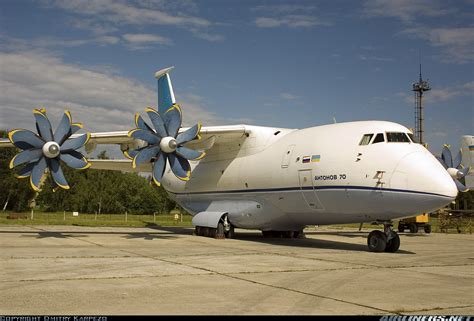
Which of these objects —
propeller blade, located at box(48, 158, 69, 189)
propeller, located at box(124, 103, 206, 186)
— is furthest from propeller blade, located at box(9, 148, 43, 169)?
propeller, located at box(124, 103, 206, 186)

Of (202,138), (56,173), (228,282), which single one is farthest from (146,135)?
(228,282)

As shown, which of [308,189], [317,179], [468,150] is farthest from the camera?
[468,150]

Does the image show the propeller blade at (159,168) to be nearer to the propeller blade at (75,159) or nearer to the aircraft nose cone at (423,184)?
the propeller blade at (75,159)

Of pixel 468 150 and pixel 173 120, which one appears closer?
pixel 173 120

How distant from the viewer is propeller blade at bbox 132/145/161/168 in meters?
18.0

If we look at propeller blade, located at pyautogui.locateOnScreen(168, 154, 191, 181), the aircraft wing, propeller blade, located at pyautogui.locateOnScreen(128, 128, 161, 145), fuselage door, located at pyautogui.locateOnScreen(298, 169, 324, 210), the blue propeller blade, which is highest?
the blue propeller blade

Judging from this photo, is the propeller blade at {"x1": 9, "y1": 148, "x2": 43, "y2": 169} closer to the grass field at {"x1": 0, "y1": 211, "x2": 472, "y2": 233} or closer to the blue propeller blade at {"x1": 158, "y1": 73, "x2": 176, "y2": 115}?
the blue propeller blade at {"x1": 158, "y1": 73, "x2": 176, "y2": 115}

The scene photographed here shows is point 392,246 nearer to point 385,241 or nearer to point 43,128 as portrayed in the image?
point 385,241

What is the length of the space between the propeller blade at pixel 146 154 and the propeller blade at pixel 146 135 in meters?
0.22

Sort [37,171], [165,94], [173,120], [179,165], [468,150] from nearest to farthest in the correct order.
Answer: [37,171] < [179,165] < [173,120] < [165,94] < [468,150]

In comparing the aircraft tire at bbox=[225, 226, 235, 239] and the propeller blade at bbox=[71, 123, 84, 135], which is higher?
the propeller blade at bbox=[71, 123, 84, 135]

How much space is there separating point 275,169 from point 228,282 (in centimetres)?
1022

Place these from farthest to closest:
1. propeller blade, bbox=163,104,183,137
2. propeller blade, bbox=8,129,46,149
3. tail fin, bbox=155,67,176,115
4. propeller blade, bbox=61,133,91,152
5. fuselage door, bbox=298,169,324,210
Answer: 1. tail fin, bbox=155,67,176,115
2. propeller blade, bbox=61,133,91,152
3. propeller blade, bbox=163,104,183,137
4. propeller blade, bbox=8,129,46,149
5. fuselage door, bbox=298,169,324,210

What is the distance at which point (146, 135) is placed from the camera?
18.4 m
